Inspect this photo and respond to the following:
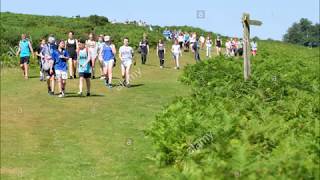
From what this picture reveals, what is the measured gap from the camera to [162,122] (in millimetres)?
12352

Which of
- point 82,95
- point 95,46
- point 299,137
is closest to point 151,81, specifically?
point 95,46

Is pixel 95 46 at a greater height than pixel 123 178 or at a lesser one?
greater

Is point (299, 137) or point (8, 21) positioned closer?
point (299, 137)

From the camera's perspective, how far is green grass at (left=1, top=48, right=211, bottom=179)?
40.5 ft

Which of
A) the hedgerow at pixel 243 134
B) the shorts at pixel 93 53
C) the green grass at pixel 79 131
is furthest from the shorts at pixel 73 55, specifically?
the hedgerow at pixel 243 134

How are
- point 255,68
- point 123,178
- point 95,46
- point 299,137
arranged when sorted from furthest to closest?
point 255,68 < point 95,46 < point 123,178 < point 299,137

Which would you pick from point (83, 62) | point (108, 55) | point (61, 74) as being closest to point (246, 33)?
point (83, 62)

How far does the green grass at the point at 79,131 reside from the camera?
40.5 feet

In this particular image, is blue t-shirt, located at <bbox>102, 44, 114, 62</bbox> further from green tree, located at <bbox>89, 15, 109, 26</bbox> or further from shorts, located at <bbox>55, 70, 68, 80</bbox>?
green tree, located at <bbox>89, 15, 109, 26</bbox>

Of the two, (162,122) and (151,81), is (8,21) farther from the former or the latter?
Result: (162,122)

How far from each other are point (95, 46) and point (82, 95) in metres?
2.76

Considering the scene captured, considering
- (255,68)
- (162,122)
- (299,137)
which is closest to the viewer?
(299,137)

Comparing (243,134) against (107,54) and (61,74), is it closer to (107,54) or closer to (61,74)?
(61,74)

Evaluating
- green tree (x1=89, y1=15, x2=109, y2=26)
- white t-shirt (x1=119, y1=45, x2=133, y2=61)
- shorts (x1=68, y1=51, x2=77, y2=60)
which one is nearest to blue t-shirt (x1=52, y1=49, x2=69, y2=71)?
white t-shirt (x1=119, y1=45, x2=133, y2=61)
